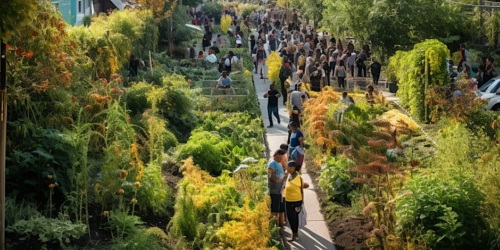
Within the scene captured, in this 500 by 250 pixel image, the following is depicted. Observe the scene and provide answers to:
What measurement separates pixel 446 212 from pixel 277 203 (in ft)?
10.2

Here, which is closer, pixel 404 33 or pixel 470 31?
pixel 404 33

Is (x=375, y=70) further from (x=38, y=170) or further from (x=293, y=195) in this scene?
(x=38, y=170)

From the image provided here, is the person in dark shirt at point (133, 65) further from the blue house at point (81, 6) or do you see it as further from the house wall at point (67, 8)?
the house wall at point (67, 8)

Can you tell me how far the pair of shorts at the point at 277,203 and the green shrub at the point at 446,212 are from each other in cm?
224

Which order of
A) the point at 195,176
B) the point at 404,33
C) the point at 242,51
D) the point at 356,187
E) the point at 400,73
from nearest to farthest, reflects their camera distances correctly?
the point at 195,176, the point at 356,187, the point at 400,73, the point at 404,33, the point at 242,51

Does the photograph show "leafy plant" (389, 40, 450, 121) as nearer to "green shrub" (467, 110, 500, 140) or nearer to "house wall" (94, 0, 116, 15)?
"green shrub" (467, 110, 500, 140)

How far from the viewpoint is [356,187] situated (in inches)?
631

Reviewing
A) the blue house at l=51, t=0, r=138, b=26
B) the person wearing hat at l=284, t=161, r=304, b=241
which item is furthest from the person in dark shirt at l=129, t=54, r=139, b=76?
the person wearing hat at l=284, t=161, r=304, b=241

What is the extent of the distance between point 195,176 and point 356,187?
2992mm

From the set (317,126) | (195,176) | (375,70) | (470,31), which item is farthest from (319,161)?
(470,31)

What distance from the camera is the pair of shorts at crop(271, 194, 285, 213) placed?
14.3 m

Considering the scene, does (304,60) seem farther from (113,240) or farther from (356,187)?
(113,240)

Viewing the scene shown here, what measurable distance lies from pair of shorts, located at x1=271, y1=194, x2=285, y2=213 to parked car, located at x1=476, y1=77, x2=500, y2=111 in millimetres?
11836

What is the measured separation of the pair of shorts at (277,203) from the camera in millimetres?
14336
